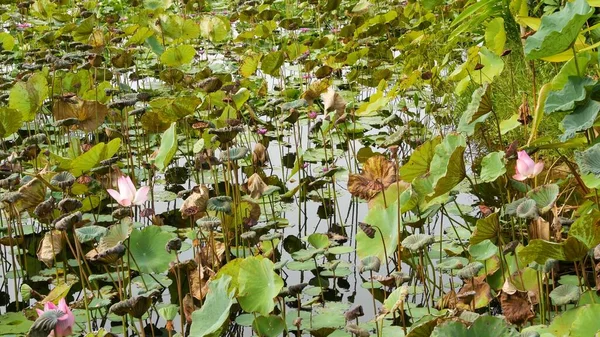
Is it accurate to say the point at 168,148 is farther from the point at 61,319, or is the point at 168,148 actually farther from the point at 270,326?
the point at 61,319

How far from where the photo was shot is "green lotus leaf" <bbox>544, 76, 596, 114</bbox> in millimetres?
1655

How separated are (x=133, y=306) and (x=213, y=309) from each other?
0.47ft

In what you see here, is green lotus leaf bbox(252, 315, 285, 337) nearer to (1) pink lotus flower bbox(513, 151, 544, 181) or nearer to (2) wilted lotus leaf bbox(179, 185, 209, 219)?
(2) wilted lotus leaf bbox(179, 185, 209, 219)

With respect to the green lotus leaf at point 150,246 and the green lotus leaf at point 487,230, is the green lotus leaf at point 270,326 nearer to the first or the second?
the green lotus leaf at point 150,246

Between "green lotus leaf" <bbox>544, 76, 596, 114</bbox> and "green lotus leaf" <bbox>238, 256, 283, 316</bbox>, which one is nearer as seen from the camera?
"green lotus leaf" <bbox>544, 76, 596, 114</bbox>

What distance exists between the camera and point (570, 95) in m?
1.68

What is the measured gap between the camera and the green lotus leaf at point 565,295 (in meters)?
1.58

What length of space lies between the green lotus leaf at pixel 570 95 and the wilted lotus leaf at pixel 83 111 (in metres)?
1.65

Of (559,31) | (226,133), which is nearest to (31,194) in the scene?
(226,133)

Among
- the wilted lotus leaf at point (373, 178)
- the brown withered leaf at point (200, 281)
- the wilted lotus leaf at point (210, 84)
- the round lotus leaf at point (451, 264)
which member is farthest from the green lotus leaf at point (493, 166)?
the wilted lotus leaf at point (210, 84)

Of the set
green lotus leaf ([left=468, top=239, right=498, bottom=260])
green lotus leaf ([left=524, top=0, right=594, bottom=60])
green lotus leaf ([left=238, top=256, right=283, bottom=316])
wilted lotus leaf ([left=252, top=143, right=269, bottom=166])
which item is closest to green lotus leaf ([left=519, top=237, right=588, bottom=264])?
green lotus leaf ([left=468, top=239, right=498, bottom=260])

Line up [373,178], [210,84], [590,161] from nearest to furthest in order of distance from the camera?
[590,161], [373,178], [210,84]

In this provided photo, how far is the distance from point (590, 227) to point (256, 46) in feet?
12.6

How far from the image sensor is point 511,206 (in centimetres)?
171
